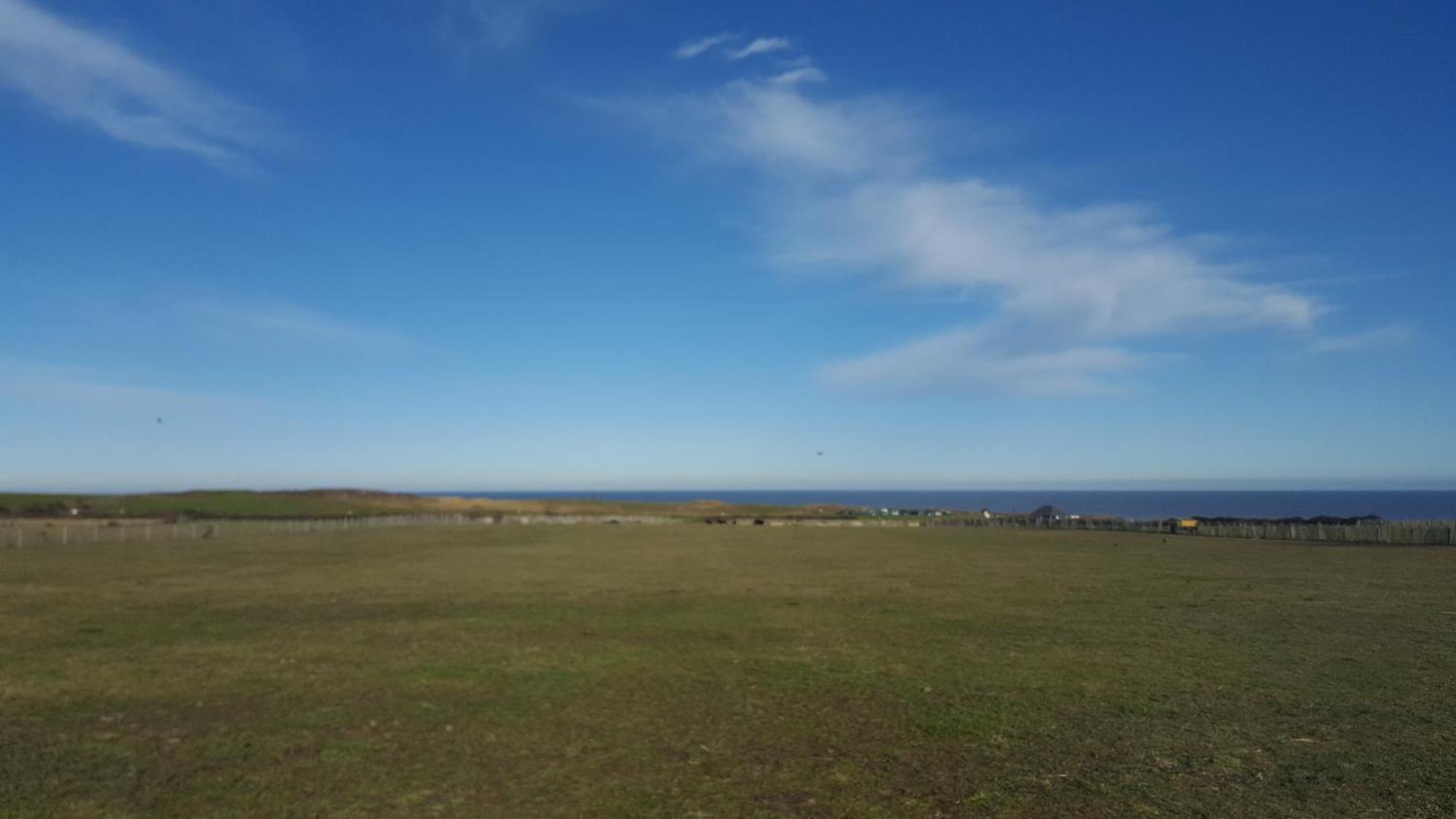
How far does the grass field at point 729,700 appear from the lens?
29.0ft

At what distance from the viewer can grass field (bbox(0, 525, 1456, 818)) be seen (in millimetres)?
8844

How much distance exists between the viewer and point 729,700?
12.8 m

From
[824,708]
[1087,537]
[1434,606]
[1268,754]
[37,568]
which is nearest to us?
[1268,754]

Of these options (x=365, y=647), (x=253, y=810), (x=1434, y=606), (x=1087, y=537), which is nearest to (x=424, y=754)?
(x=253, y=810)

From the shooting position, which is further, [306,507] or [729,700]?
[306,507]

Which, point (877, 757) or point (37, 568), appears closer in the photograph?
point (877, 757)

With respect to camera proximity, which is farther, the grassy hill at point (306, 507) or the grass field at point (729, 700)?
the grassy hill at point (306, 507)

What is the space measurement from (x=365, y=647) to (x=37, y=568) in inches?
986

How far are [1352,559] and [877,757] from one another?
36506 mm

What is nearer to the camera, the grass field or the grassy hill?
the grass field

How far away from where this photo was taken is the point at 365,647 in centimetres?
1716

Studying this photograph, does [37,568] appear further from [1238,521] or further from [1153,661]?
[1238,521]

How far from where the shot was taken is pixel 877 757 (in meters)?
9.97

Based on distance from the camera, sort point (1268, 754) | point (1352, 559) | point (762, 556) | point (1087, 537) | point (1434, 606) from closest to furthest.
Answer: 1. point (1268, 754)
2. point (1434, 606)
3. point (1352, 559)
4. point (762, 556)
5. point (1087, 537)
